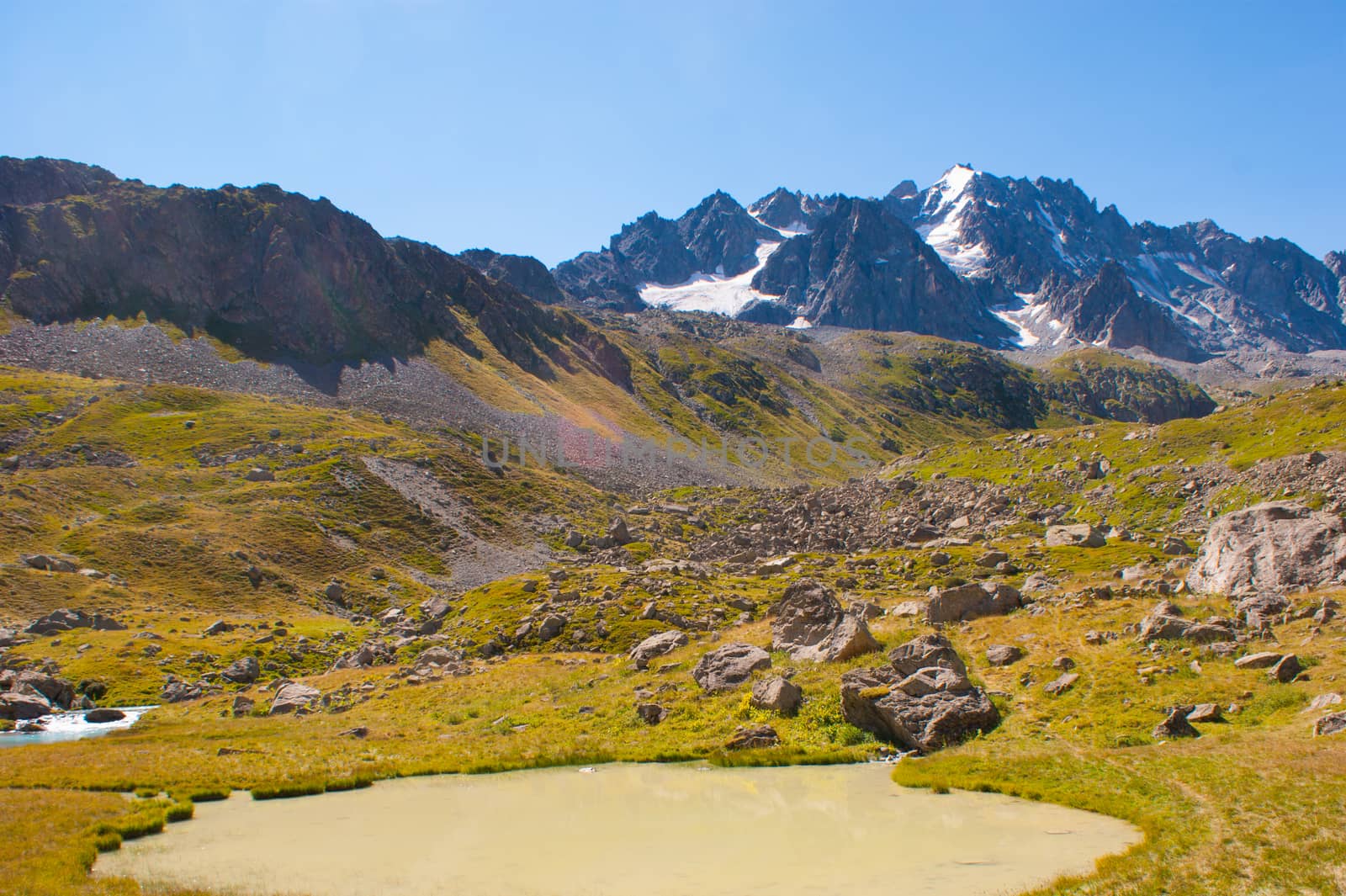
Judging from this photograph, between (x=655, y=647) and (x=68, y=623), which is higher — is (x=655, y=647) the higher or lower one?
the higher one

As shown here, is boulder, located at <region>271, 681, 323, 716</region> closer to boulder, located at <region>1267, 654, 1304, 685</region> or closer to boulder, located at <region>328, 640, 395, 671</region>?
boulder, located at <region>328, 640, 395, 671</region>

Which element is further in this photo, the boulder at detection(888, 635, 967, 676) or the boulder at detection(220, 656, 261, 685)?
the boulder at detection(220, 656, 261, 685)

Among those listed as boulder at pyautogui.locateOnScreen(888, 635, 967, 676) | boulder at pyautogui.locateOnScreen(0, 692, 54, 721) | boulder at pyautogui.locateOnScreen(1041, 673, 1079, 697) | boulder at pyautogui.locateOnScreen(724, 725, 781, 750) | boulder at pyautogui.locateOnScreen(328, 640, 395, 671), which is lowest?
boulder at pyautogui.locateOnScreen(0, 692, 54, 721)

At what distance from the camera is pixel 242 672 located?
228 feet

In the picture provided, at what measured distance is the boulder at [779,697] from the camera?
3922 centimetres

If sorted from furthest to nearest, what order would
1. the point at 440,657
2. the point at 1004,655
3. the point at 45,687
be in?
the point at 440,657 < the point at 45,687 < the point at 1004,655

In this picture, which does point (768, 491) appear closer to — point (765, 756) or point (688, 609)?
point (688, 609)

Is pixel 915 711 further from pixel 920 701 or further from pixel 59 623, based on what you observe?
pixel 59 623

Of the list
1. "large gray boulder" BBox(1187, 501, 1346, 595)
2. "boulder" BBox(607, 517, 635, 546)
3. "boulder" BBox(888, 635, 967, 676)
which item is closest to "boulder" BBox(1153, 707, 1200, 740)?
"boulder" BBox(888, 635, 967, 676)

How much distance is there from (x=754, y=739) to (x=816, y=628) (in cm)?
1592

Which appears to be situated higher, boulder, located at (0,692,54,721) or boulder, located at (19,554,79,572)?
boulder, located at (19,554,79,572)

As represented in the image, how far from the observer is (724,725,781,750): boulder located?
35.8 m

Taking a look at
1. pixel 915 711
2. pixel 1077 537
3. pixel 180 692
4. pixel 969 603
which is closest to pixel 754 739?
pixel 915 711

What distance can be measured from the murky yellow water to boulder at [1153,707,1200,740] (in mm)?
7403
